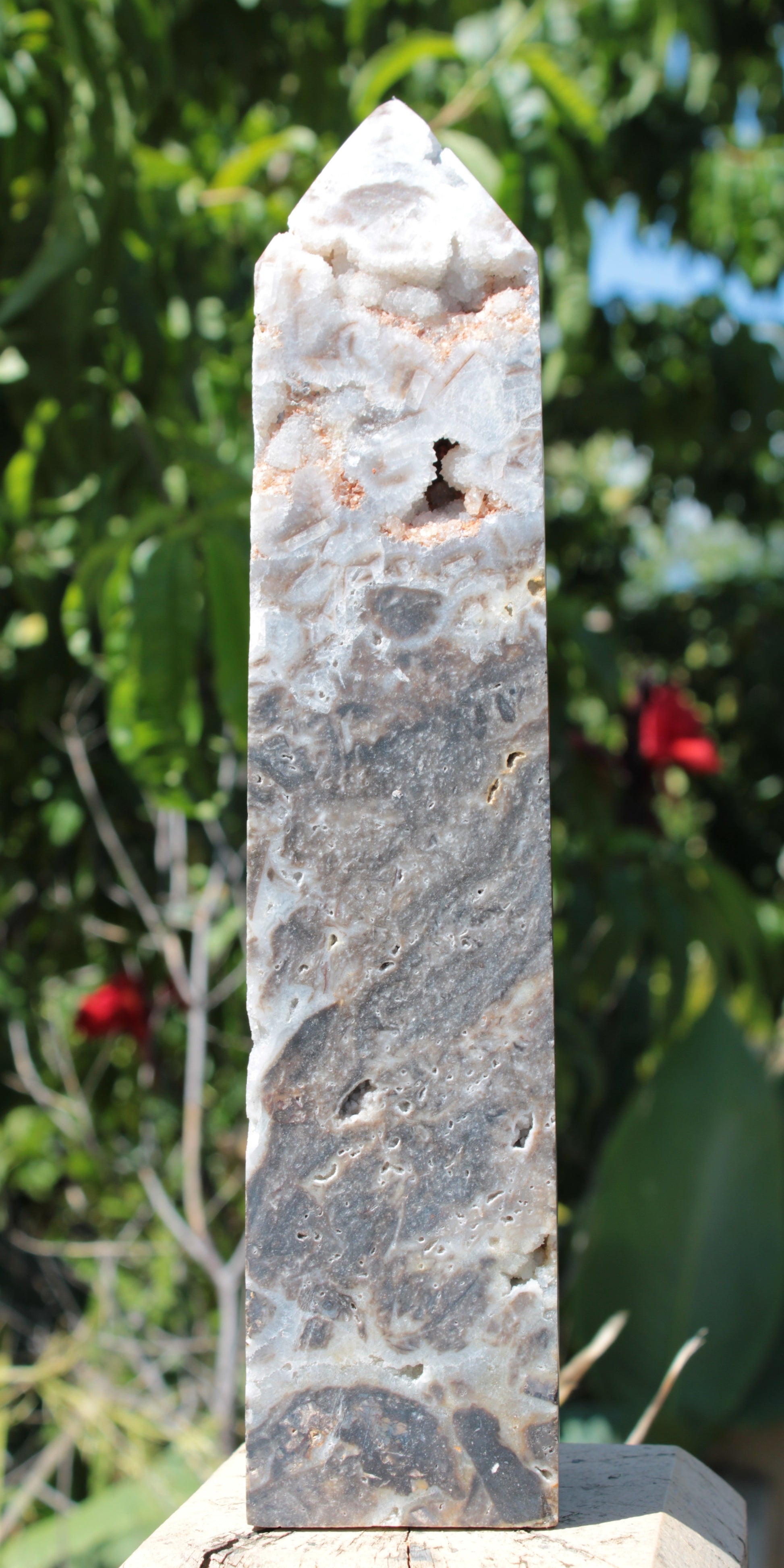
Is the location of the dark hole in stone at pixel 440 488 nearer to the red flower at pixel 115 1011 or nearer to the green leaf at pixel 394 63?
the green leaf at pixel 394 63

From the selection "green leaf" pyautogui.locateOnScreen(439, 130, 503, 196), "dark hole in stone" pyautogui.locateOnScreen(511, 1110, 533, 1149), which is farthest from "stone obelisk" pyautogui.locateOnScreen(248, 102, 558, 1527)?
"green leaf" pyautogui.locateOnScreen(439, 130, 503, 196)

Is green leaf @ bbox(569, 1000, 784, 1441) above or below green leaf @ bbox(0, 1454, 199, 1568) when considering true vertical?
above

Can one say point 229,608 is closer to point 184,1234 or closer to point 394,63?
point 394,63

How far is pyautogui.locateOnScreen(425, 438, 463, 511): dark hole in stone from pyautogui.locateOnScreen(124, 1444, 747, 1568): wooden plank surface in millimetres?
669

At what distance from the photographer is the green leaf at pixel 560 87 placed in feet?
4.44

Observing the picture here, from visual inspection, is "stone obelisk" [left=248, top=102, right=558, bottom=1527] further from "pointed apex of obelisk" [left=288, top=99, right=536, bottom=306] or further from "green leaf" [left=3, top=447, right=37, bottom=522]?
"green leaf" [left=3, top=447, right=37, bottom=522]

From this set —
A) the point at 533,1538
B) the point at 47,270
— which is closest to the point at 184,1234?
the point at 533,1538

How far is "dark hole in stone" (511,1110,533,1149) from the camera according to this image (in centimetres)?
81

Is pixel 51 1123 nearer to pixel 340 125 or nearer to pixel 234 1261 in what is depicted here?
pixel 234 1261

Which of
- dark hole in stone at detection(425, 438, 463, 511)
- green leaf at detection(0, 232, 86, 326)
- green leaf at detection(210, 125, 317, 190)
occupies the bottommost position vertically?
dark hole in stone at detection(425, 438, 463, 511)

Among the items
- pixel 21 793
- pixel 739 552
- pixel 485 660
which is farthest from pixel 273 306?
pixel 739 552

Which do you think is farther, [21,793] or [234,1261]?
[21,793]

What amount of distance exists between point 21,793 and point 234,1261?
0.81 m

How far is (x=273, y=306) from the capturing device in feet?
2.76
